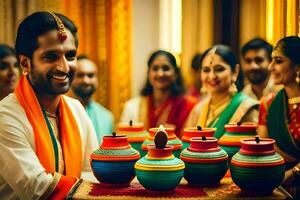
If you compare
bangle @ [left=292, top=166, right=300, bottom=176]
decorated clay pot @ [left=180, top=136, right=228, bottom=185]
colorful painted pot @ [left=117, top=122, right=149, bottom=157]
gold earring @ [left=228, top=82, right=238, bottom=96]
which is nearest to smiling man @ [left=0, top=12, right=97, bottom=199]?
colorful painted pot @ [left=117, top=122, right=149, bottom=157]

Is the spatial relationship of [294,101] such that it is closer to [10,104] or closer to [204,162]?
[204,162]

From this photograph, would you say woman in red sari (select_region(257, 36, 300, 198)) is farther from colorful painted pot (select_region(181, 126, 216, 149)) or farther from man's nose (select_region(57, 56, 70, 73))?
man's nose (select_region(57, 56, 70, 73))

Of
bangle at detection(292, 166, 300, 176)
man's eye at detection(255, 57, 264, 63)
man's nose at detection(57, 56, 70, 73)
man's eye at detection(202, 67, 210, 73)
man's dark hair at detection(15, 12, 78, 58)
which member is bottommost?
bangle at detection(292, 166, 300, 176)

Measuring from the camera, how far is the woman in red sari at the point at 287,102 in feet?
6.97

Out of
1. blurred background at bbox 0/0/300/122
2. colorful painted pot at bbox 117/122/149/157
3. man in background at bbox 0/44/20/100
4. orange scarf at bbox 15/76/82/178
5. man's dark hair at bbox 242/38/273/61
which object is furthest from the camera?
blurred background at bbox 0/0/300/122

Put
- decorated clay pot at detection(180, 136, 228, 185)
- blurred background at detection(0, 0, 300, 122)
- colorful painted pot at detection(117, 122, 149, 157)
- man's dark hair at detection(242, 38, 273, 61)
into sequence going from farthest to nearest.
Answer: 1. blurred background at detection(0, 0, 300, 122)
2. man's dark hair at detection(242, 38, 273, 61)
3. colorful painted pot at detection(117, 122, 149, 157)
4. decorated clay pot at detection(180, 136, 228, 185)

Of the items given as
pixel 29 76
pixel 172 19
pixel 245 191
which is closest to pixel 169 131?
pixel 245 191

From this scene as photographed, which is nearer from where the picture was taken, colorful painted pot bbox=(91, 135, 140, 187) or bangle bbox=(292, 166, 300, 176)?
colorful painted pot bbox=(91, 135, 140, 187)

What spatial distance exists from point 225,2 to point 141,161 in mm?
1982

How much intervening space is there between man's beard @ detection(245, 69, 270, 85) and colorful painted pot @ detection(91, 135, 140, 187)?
1515 mm

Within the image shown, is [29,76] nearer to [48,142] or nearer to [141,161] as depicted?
[48,142]

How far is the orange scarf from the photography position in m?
1.93

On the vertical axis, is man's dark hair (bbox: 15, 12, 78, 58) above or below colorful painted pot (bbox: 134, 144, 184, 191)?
above

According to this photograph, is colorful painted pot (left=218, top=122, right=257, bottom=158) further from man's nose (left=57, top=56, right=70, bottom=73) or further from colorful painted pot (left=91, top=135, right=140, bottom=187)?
man's nose (left=57, top=56, right=70, bottom=73)
